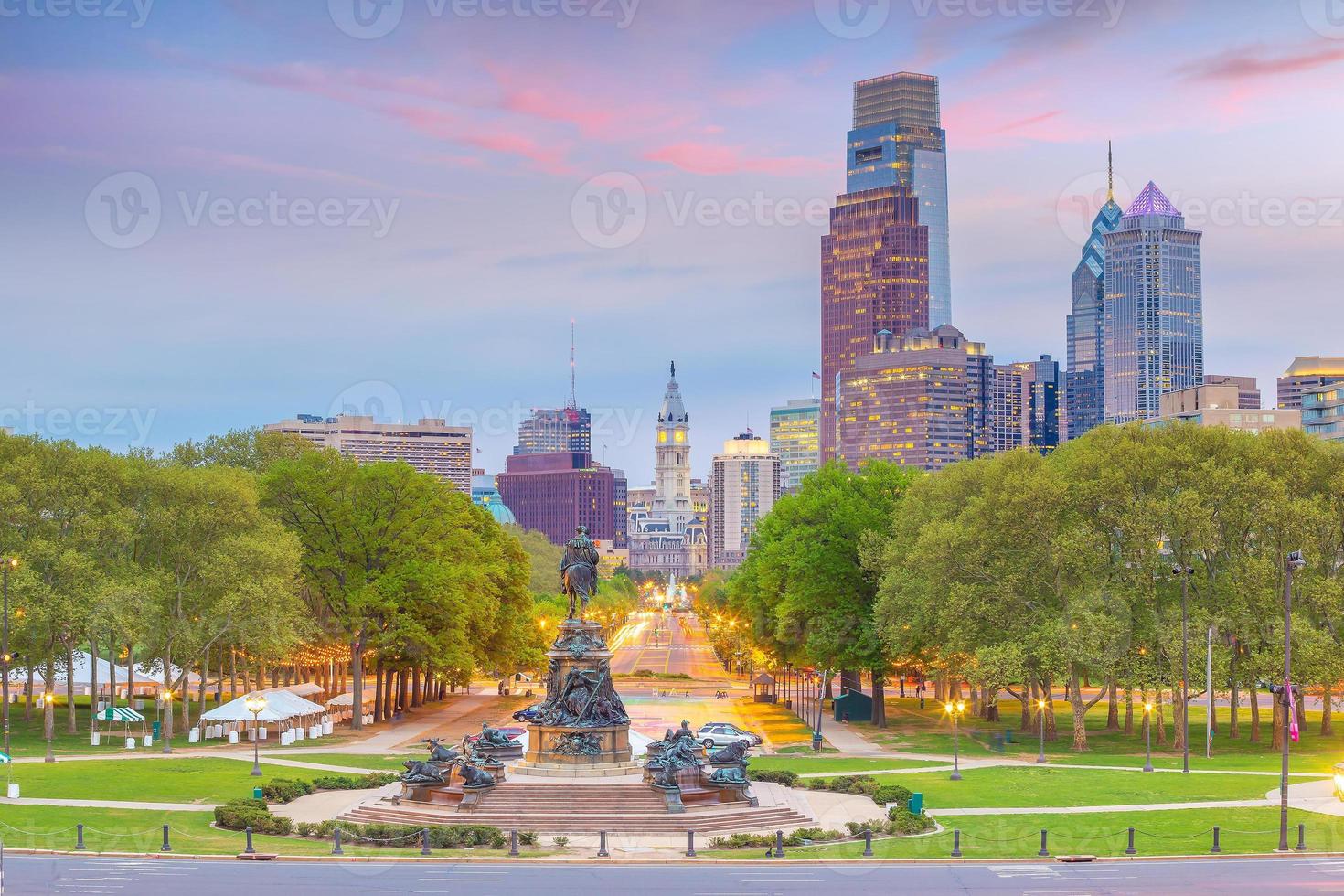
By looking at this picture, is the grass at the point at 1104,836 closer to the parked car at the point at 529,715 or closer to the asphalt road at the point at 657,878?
the asphalt road at the point at 657,878

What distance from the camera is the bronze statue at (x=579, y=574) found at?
57.6 m

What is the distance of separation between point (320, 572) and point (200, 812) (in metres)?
39.2

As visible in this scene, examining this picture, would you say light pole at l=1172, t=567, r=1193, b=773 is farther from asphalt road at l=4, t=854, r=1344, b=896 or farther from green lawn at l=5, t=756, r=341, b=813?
green lawn at l=5, t=756, r=341, b=813

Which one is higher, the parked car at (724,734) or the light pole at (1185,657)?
the light pole at (1185,657)

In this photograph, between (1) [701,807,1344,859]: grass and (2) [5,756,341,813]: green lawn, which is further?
(2) [5,756,341,813]: green lawn

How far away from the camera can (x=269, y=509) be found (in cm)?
8700

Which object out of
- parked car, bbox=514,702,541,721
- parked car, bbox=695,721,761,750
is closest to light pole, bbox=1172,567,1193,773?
parked car, bbox=695,721,761,750

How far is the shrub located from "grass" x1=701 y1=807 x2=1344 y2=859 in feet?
32.4

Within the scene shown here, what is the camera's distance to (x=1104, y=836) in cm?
4569

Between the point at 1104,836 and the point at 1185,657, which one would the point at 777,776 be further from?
the point at 1185,657

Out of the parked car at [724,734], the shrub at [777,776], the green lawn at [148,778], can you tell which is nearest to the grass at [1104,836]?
the shrub at [777,776]

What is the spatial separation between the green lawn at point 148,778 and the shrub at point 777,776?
1841cm

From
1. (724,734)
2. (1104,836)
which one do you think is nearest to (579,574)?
(724,734)

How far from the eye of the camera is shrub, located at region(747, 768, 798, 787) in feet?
191
